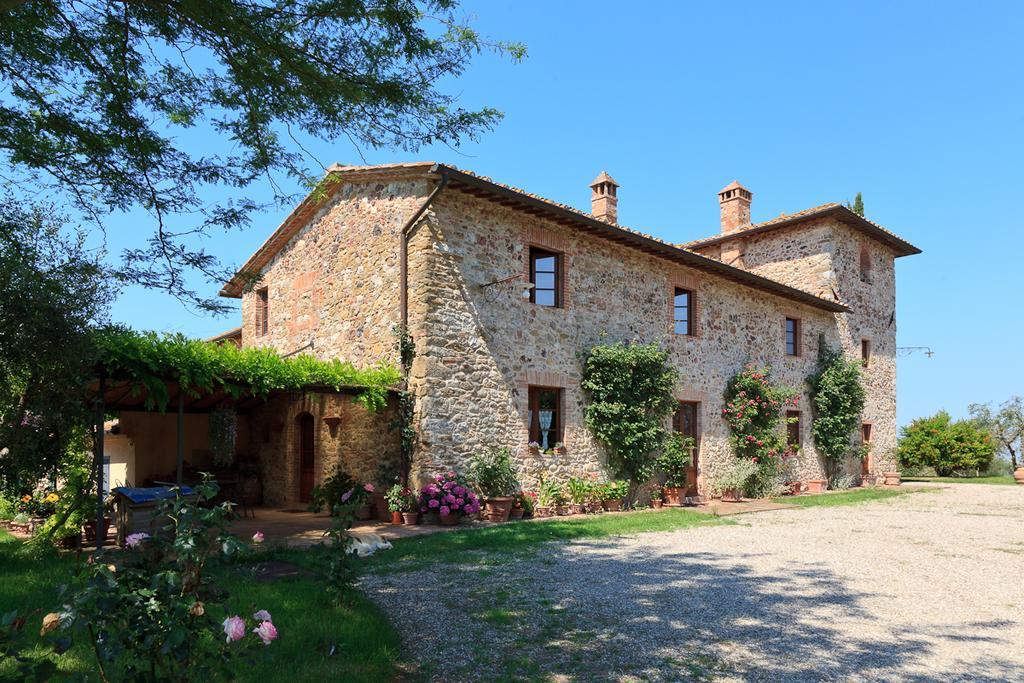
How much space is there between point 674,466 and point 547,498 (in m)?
3.13

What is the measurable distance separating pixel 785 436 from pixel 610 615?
41.3 ft

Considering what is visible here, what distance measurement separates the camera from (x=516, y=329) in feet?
36.6

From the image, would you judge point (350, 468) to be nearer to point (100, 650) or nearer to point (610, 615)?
point (610, 615)

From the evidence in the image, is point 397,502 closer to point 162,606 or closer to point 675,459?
point 675,459

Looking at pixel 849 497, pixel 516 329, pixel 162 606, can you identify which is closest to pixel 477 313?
pixel 516 329

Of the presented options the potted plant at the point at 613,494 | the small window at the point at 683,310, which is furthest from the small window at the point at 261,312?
the small window at the point at 683,310

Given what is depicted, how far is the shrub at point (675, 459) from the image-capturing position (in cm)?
1298

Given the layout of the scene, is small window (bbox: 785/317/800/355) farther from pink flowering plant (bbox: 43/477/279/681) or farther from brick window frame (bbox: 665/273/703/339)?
pink flowering plant (bbox: 43/477/279/681)

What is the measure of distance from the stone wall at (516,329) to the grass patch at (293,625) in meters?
4.36

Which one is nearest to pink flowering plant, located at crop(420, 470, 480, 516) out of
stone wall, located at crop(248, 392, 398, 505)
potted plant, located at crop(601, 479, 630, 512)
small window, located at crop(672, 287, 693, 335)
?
stone wall, located at crop(248, 392, 398, 505)

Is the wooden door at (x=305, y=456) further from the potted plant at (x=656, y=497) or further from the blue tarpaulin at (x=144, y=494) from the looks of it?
the potted plant at (x=656, y=497)

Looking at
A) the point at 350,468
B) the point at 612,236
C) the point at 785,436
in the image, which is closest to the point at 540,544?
the point at 350,468

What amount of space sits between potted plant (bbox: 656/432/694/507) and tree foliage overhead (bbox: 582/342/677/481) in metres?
0.23

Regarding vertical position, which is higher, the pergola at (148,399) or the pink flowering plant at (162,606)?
the pergola at (148,399)
